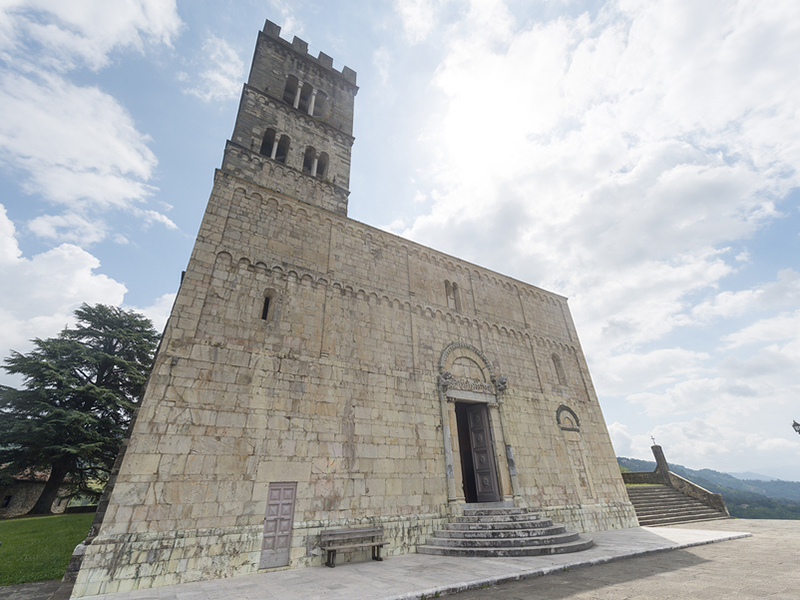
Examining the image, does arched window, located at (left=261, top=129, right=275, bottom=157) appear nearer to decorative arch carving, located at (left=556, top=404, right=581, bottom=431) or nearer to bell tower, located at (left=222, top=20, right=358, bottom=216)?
bell tower, located at (left=222, top=20, right=358, bottom=216)

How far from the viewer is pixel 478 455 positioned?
496 inches

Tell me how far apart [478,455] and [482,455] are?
18 centimetres

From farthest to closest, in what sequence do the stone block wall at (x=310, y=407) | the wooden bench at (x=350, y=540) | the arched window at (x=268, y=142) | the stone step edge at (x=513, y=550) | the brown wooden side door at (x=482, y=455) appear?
1. the arched window at (x=268, y=142)
2. the brown wooden side door at (x=482, y=455)
3. the stone step edge at (x=513, y=550)
4. the wooden bench at (x=350, y=540)
5. the stone block wall at (x=310, y=407)

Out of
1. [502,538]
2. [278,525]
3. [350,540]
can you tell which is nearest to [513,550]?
[502,538]

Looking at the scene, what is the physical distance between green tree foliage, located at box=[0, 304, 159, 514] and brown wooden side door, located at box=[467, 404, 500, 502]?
14798 millimetres

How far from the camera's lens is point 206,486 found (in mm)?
7570

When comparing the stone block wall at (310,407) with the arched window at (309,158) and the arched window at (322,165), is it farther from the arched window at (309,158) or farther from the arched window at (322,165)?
the arched window at (309,158)

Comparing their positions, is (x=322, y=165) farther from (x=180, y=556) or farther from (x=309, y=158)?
(x=180, y=556)

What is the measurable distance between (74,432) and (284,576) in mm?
16213

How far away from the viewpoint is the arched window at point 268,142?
586 inches

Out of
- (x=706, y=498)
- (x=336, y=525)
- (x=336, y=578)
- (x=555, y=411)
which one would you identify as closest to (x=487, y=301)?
(x=555, y=411)

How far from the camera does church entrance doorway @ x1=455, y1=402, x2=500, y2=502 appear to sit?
39.3ft

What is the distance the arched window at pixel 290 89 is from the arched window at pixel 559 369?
18315 millimetres

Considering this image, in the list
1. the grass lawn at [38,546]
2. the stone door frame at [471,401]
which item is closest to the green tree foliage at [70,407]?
the grass lawn at [38,546]
